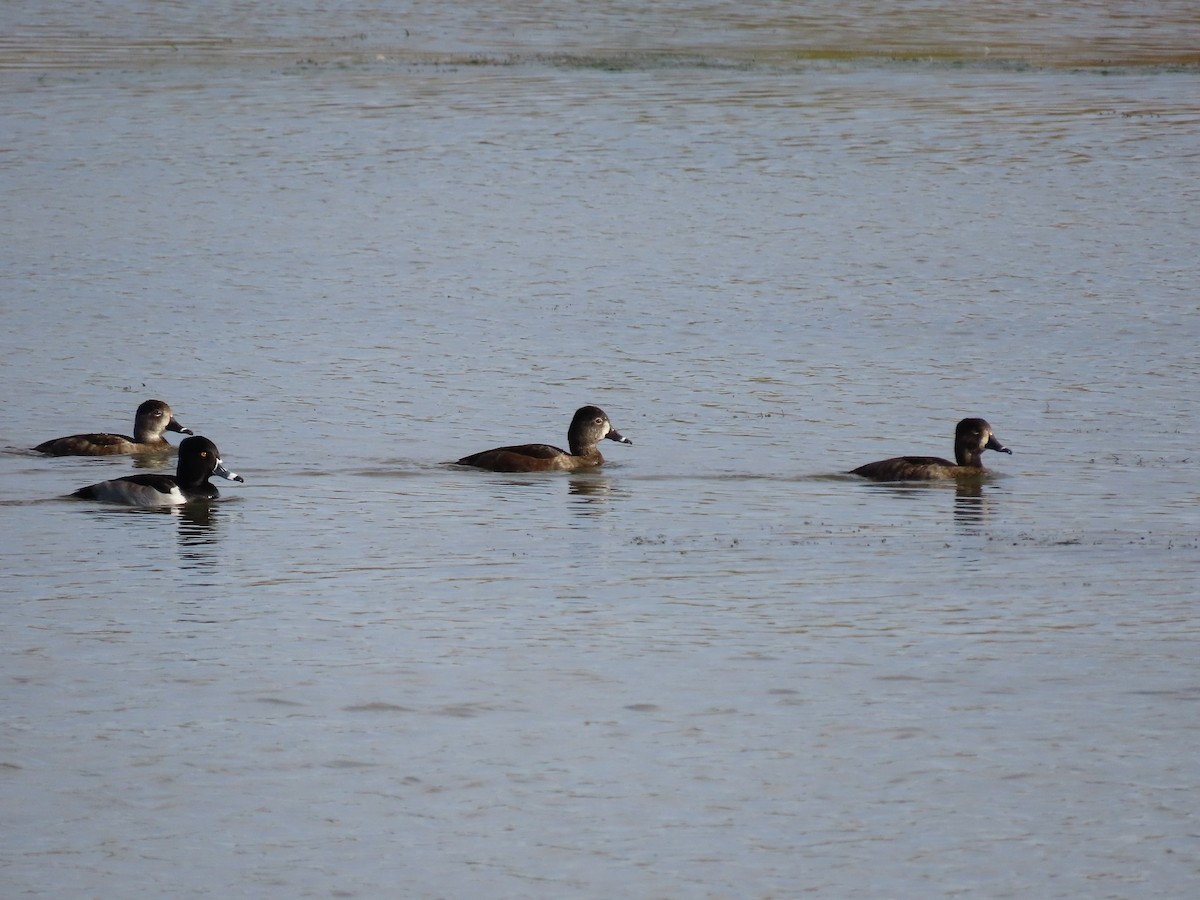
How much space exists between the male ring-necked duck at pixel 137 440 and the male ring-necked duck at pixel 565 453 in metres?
2.91

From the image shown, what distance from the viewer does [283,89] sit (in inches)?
1719

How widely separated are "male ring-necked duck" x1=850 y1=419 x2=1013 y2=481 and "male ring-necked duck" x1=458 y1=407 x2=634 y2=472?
7.64ft

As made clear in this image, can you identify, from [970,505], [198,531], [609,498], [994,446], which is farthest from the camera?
[994,446]

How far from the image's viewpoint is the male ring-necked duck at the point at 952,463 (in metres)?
17.2

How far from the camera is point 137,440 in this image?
19094mm

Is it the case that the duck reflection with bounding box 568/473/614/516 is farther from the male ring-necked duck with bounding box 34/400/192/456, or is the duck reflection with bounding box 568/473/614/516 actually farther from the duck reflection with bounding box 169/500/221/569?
the male ring-necked duck with bounding box 34/400/192/456

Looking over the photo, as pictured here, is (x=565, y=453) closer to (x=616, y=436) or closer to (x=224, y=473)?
(x=616, y=436)

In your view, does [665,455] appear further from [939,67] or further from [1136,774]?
[939,67]

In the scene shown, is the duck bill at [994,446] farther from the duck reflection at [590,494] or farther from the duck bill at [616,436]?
the duck reflection at [590,494]

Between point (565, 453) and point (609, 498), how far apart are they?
1238mm

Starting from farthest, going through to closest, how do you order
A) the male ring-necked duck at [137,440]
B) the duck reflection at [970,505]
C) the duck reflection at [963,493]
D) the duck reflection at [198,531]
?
the male ring-necked duck at [137,440], the duck reflection at [963,493], the duck reflection at [970,505], the duck reflection at [198,531]

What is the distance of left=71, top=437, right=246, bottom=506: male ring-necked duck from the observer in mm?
16641

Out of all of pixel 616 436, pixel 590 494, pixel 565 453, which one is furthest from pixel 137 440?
pixel 590 494

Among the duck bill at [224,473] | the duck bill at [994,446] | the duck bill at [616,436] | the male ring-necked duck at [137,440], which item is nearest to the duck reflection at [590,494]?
the duck bill at [616,436]
